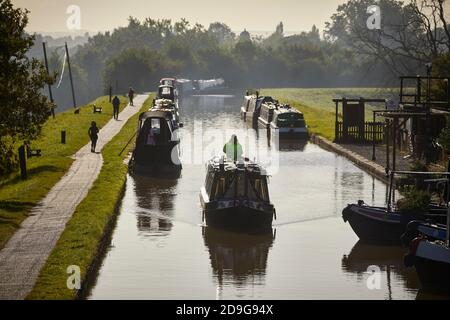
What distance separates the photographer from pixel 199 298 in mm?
28359

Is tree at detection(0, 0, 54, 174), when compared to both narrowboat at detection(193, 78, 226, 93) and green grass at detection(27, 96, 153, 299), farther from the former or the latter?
narrowboat at detection(193, 78, 226, 93)

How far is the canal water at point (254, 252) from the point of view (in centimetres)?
2953

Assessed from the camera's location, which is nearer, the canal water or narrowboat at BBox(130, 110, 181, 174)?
the canal water

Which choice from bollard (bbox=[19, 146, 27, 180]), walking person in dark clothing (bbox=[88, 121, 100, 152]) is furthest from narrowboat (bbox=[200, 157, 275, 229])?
walking person in dark clothing (bbox=[88, 121, 100, 152])

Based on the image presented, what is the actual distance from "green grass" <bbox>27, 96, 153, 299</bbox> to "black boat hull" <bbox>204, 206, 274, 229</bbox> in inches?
144

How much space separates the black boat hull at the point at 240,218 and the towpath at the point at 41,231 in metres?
4.87

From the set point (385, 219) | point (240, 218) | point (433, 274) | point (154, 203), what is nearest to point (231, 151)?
point (154, 203)

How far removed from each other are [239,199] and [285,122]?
38.1 meters

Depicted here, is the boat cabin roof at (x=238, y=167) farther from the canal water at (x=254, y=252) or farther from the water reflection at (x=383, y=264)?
the water reflection at (x=383, y=264)

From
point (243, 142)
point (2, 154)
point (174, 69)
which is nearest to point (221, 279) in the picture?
point (2, 154)

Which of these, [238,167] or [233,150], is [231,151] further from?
[238,167]

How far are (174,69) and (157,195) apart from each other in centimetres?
13005

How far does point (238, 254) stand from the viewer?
34.3m

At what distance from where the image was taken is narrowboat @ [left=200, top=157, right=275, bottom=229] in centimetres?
3709
